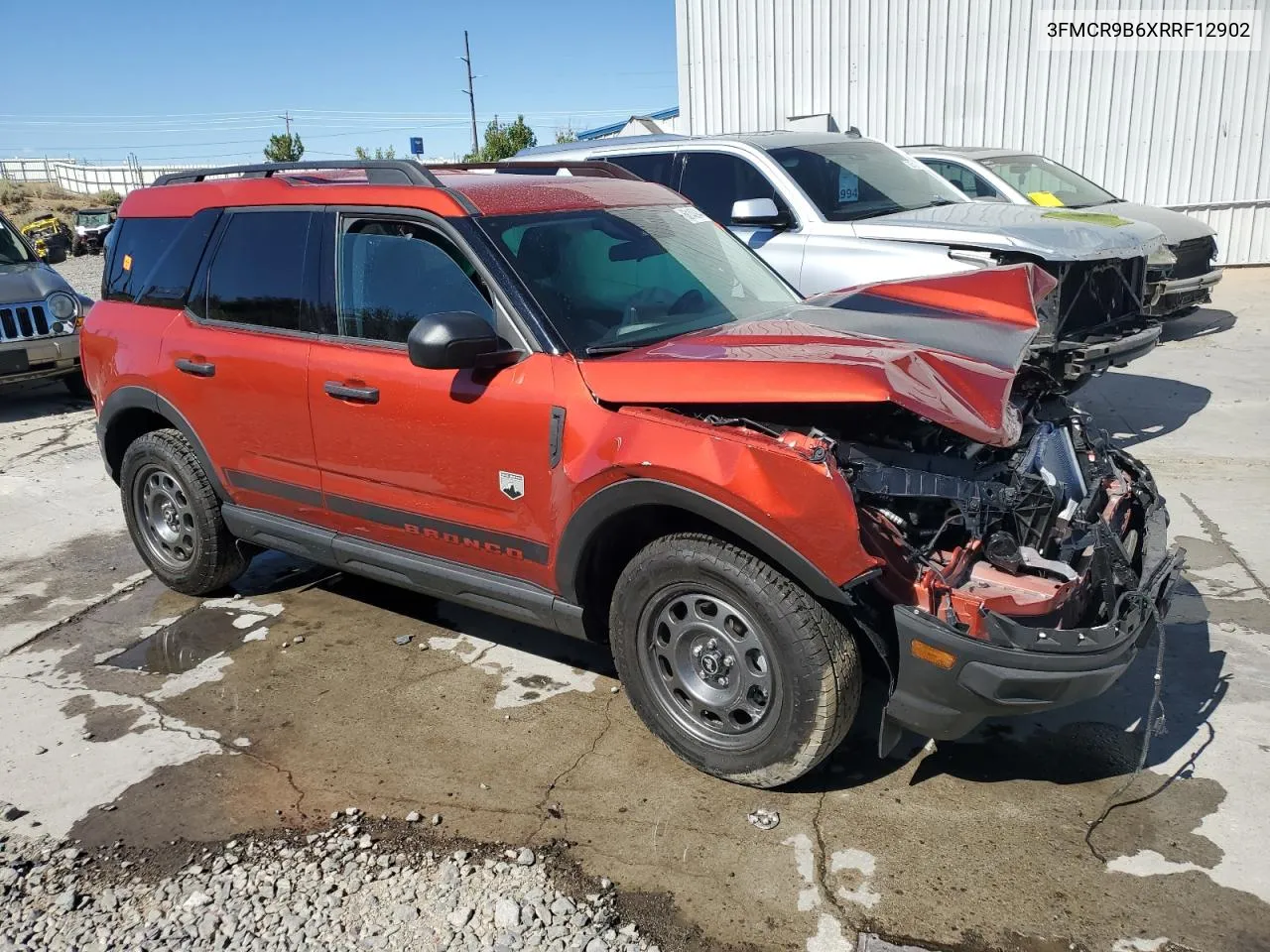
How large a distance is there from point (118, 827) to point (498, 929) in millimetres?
1418

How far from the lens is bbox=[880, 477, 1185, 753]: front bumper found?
9.52ft

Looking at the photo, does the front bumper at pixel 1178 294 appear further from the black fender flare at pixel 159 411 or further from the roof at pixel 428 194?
the black fender flare at pixel 159 411

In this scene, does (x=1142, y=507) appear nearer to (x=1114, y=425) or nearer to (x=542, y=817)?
(x=542, y=817)

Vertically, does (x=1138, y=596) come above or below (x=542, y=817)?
above

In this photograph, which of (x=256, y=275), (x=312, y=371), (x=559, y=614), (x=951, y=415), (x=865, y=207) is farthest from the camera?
(x=865, y=207)

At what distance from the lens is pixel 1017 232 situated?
6695 millimetres

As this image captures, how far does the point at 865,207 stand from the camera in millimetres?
7449

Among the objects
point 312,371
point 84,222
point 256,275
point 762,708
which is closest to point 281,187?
point 256,275

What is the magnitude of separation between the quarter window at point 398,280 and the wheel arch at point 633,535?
84 cm

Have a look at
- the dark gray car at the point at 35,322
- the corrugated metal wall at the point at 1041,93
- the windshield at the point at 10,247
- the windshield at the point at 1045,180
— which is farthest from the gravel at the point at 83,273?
the windshield at the point at 1045,180

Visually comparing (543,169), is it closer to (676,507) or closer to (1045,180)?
(676,507)

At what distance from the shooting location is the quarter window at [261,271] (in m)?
4.32

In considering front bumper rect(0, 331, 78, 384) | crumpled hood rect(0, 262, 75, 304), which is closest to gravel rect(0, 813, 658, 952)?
front bumper rect(0, 331, 78, 384)

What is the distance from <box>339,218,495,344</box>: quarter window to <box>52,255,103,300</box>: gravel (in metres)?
17.3
